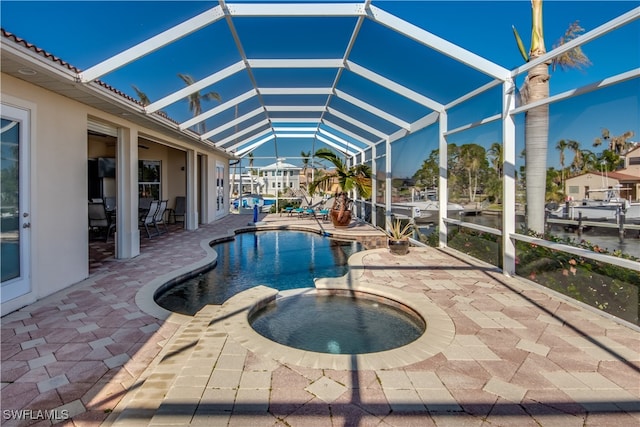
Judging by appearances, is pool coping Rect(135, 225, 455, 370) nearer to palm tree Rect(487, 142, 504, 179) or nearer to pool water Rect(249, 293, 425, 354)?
pool water Rect(249, 293, 425, 354)

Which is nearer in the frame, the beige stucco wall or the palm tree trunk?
the beige stucco wall

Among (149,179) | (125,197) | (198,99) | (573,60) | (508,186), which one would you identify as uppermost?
(198,99)

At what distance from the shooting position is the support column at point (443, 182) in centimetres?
786

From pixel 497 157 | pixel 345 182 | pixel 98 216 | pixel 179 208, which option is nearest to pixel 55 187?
pixel 98 216

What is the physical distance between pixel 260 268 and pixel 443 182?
15.5 feet

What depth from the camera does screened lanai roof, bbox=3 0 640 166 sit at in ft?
16.6

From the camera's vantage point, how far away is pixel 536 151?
5.35m

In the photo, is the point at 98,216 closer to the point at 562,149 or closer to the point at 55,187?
the point at 55,187

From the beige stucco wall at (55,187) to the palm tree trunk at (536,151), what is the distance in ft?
23.5

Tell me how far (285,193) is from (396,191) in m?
11.0

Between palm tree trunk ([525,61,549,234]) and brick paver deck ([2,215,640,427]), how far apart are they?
162cm

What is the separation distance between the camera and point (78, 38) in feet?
15.7

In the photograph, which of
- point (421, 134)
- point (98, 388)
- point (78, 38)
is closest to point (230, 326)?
point (98, 388)

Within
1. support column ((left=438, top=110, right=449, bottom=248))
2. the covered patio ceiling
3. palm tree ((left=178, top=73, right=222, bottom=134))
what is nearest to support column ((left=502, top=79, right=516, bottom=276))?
the covered patio ceiling
